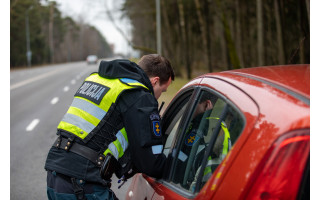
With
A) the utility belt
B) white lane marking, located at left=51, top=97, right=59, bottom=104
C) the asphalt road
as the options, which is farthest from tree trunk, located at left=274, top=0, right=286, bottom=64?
the utility belt

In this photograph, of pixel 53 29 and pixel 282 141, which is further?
pixel 53 29

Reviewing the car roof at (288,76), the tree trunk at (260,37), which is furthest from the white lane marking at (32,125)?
the car roof at (288,76)

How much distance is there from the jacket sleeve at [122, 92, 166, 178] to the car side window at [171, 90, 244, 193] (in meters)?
0.16

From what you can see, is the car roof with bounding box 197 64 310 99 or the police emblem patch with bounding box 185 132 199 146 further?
the police emblem patch with bounding box 185 132 199 146

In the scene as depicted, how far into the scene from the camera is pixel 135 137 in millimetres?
2283

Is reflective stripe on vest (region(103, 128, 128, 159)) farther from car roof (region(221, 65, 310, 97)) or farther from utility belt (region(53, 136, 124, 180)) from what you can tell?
car roof (region(221, 65, 310, 97))

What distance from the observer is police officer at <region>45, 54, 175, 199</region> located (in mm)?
2291

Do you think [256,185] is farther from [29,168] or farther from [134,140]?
[29,168]

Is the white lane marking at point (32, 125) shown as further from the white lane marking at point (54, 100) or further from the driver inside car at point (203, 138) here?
the driver inside car at point (203, 138)

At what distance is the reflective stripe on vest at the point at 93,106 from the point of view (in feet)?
7.70

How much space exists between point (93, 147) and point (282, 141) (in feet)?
4.05

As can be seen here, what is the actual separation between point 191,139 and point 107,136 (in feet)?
1.60

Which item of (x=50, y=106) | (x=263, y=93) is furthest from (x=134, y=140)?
(x=50, y=106)

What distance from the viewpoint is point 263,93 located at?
1.66 metres
